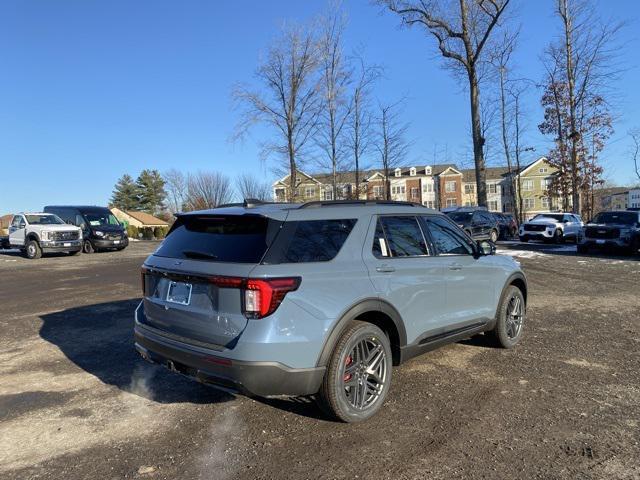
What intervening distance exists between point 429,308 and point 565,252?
1614 cm

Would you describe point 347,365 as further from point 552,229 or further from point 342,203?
point 552,229

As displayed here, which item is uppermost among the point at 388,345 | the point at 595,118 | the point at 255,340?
the point at 595,118

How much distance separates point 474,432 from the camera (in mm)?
3604

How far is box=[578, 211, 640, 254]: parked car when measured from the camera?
1683cm

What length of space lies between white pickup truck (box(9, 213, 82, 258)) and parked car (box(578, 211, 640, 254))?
66.7 ft

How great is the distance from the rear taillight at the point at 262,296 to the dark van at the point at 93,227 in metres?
21.3

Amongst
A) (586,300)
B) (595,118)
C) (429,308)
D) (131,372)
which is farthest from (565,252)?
(595,118)

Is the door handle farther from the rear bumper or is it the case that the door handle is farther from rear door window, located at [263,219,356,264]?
the rear bumper

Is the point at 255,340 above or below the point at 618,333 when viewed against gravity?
above

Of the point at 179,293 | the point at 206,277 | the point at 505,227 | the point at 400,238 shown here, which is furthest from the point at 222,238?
the point at 505,227

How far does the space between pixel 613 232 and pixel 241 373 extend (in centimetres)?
1750

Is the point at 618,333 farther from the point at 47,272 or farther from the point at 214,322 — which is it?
the point at 47,272

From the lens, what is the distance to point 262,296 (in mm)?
3283

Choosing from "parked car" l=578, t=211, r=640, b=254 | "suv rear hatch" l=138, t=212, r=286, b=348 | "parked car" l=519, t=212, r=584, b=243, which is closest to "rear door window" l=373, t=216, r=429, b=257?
"suv rear hatch" l=138, t=212, r=286, b=348
